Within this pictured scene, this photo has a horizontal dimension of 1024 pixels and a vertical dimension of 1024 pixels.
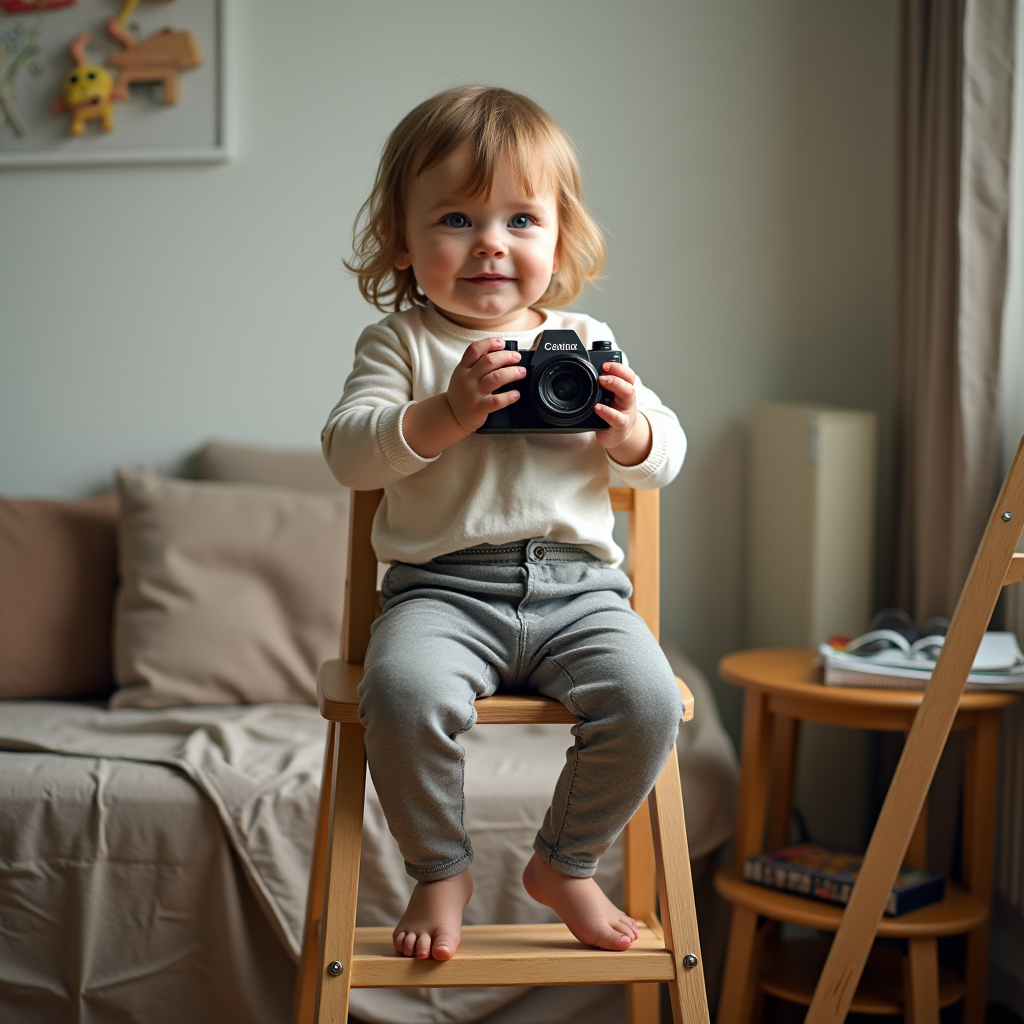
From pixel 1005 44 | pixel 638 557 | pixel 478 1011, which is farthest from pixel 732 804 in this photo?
pixel 1005 44

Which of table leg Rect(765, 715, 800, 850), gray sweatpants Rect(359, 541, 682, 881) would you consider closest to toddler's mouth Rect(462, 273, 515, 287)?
gray sweatpants Rect(359, 541, 682, 881)

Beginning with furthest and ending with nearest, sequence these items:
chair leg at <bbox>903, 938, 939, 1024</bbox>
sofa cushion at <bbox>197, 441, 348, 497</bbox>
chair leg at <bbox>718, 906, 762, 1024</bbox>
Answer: sofa cushion at <bbox>197, 441, 348, 497</bbox> → chair leg at <bbox>718, 906, 762, 1024</bbox> → chair leg at <bbox>903, 938, 939, 1024</bbox>

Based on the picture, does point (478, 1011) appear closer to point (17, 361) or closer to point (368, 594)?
point (368, 594)

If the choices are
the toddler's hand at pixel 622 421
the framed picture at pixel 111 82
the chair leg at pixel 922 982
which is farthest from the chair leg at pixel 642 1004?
the framed picture at pixel 111 82

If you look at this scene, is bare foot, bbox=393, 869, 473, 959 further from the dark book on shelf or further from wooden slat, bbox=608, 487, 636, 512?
the dark book on shelf

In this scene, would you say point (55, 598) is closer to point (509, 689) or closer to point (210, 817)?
point (210, 817)

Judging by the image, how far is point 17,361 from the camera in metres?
2.25

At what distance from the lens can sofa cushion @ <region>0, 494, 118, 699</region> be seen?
1957 mm

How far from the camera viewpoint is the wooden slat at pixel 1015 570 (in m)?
1.12

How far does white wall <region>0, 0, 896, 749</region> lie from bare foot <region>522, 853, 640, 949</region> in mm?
1305

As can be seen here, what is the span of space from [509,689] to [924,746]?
1.42 feet

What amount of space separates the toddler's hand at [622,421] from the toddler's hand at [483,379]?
8 centimetres

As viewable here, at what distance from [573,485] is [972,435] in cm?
88

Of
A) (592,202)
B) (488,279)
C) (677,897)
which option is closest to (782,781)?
(677,897)
